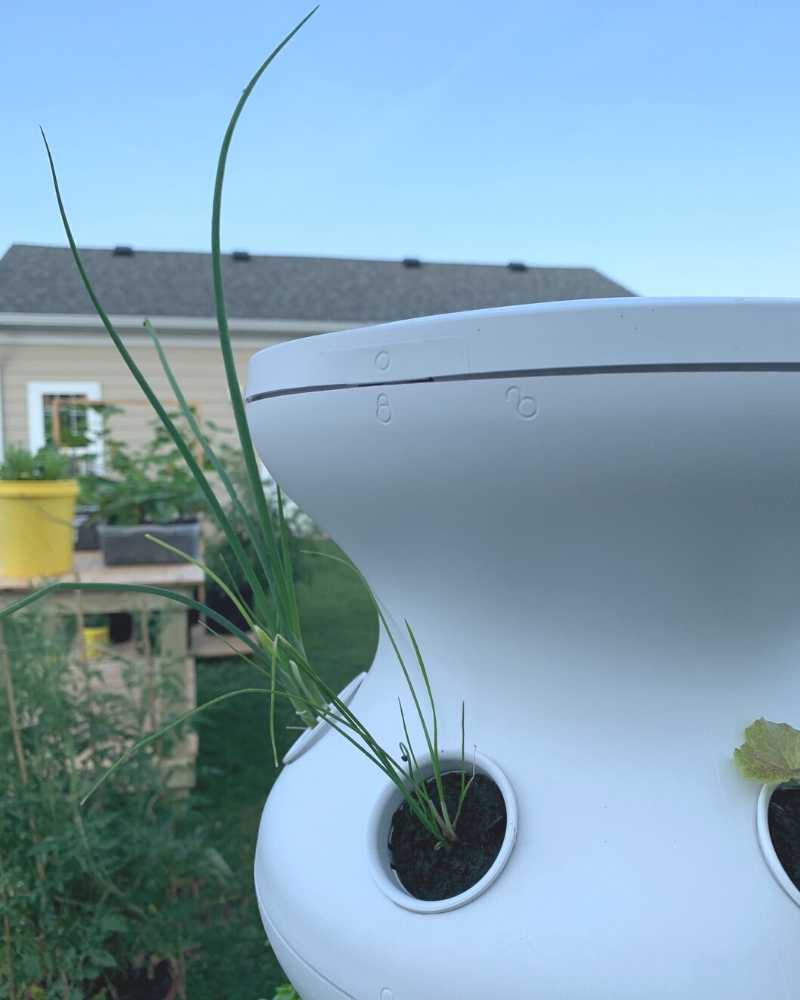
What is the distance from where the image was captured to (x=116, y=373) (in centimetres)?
882

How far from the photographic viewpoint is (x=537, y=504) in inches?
23.9

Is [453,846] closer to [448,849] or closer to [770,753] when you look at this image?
[448,849]

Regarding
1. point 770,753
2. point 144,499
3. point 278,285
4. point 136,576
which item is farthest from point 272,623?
point 278,285

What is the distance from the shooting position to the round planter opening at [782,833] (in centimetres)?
58

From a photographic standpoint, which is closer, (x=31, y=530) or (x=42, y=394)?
(x=31, y=530)

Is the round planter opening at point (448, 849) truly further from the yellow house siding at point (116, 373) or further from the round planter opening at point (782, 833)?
the yellow house siding at point (116, 373)

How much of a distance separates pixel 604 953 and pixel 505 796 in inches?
4.9

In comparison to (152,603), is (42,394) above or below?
above

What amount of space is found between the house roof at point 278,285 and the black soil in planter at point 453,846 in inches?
350

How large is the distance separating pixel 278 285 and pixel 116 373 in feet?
8.48

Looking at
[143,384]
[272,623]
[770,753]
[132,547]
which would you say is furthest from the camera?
[132,547]

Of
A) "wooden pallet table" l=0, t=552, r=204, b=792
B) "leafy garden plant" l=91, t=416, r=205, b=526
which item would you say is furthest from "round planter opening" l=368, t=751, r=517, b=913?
"leafy garden plant" l=91, t=416, r=205, b=526

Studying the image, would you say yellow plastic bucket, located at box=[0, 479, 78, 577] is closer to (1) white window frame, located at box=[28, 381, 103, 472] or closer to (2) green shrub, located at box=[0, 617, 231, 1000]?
(2) green shrub, located at box=[0, 617, 231, 1000]

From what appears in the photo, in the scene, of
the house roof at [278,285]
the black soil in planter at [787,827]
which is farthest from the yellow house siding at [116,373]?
the black soil in planter at [787,827]
